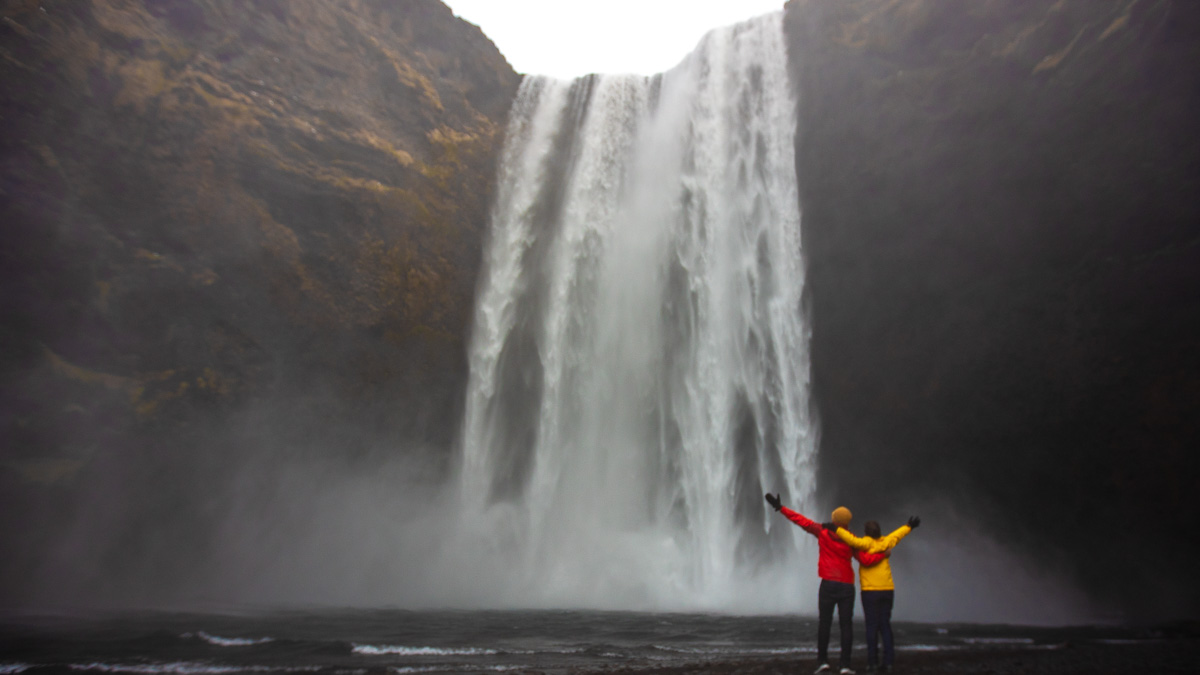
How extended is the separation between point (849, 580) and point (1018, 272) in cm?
1017

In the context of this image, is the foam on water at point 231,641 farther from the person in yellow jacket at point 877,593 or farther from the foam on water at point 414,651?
the person in yellow jacket at point 877,593

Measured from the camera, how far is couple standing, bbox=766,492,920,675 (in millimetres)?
4742

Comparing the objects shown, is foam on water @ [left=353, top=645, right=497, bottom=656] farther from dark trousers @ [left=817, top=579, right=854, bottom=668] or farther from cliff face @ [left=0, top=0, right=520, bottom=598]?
cliff face @ [left=0, top=0, right=520, bottom=598]

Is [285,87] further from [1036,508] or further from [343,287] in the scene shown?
[1036,508]

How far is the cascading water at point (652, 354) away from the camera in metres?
13.9

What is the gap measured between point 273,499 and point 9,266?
6349mm

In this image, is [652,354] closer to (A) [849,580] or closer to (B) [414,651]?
(B) [414,651]

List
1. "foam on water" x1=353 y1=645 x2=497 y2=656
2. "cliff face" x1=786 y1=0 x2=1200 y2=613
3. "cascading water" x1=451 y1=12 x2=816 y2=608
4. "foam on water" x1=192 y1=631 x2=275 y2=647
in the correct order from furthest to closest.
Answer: "cascading water" x1=451 y1=12 x2=816 y2=608 → "cliff face" x1=786 y1=0 x2=1200 y2=613 → "foam on water" x1=192 y1=631 x2=275 y2=647 → "foam on water" x1=353 y1=645 x2=497 y2=656

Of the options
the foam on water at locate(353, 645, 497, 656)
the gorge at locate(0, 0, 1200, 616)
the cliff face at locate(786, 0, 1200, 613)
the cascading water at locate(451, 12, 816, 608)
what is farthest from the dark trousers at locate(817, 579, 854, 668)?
the cliff face at locate(786, 0, 1200, 613)

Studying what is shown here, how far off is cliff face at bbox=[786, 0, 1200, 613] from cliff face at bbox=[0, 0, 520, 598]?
32.8 feet

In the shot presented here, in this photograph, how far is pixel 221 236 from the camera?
13.0 meters

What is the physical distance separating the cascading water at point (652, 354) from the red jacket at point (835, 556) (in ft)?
26.7

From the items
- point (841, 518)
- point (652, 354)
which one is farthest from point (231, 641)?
point (652, 354)

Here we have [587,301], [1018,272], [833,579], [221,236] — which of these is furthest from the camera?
[587,301]
